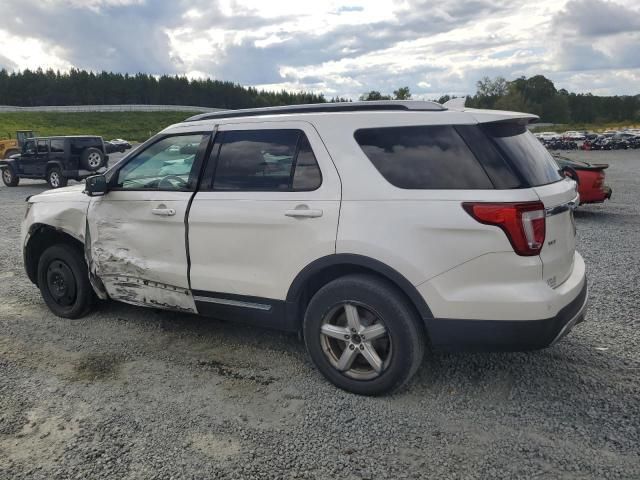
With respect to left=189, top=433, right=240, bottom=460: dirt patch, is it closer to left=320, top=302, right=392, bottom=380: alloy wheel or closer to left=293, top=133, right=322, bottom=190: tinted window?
left=320, top=302, right=392, bottom=380: alloy wheel

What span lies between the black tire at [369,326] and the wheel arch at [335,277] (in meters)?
0.07

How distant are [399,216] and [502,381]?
1442mm

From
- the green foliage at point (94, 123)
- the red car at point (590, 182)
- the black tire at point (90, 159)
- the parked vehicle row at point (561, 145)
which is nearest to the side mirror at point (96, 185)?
the red car at point (590, 182)

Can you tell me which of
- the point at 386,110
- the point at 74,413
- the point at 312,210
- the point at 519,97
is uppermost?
the point at 519,97

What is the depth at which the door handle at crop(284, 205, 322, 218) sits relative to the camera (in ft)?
10.7

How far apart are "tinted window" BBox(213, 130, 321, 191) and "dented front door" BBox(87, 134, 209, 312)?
26 cm

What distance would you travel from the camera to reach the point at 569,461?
8.61ft

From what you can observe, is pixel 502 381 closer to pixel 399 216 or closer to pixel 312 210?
pixel 399 216

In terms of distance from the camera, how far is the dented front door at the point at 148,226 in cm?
387

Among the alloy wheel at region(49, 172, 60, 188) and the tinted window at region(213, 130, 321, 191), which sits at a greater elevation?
the tinted window at region(213, 130, 321, 191)

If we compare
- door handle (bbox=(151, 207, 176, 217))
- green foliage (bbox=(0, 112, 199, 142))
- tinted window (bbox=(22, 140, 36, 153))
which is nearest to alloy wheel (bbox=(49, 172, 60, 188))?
tinted window (bbox=(22, 140, 36, 153))

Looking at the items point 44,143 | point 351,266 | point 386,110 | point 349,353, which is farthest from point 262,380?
point 44,143

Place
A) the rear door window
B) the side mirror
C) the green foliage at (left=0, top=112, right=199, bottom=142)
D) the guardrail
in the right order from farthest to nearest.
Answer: the guardrail → the green foliage at (left=0, top=112, right=199, bottom=142) → the rear door window → the side mirror

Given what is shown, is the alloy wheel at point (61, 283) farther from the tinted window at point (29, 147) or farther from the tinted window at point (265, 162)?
the tinted window at point (29, 147)
